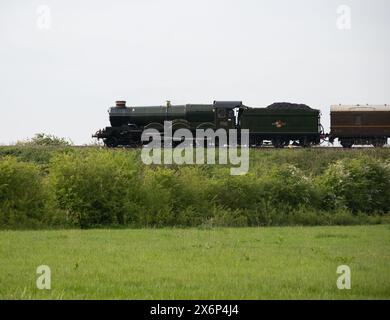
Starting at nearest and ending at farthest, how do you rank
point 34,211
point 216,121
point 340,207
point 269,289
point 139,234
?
1. point 269,289
2. point 139,234
3. point 34,211
4. point 340,207
5. point 216,121

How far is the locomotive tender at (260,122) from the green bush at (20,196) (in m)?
11.8

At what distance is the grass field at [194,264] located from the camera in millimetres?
11797

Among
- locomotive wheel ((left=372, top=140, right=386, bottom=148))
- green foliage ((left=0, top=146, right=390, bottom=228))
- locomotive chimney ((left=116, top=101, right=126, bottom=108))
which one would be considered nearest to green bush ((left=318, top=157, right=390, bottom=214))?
green foliage ((left=0, top=146, right=390, bottom=228))

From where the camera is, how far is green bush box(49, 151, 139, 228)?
26078 mm

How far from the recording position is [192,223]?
26.6 meters

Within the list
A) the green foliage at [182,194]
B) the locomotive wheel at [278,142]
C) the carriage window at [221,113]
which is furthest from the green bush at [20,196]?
the locomotive wheel at [278,142]

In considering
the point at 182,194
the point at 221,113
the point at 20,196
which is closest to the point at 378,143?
the point at 221,113

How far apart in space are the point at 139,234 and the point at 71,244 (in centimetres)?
374

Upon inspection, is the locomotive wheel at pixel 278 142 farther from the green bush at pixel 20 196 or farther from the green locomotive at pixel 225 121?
the green bush at pixel 20 196

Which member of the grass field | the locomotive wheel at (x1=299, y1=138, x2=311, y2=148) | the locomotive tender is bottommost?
the grass field

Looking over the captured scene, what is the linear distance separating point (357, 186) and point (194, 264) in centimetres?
1639

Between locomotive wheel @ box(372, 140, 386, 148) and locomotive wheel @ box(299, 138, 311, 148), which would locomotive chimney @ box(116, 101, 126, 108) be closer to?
locomotive wheel @ box(299, 138, 311, 148)
